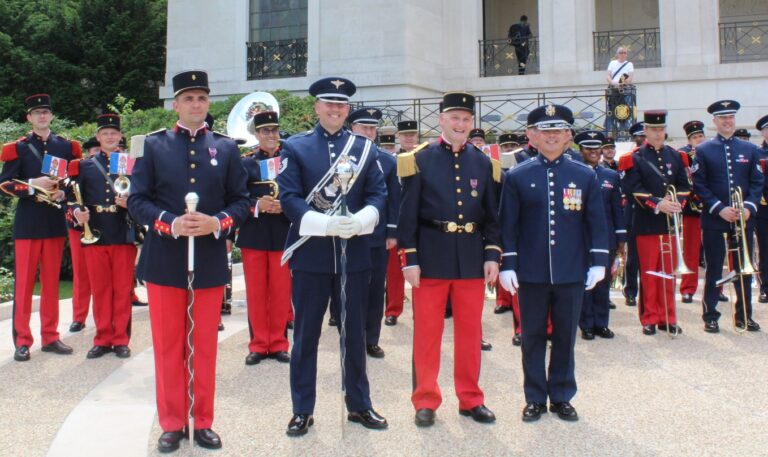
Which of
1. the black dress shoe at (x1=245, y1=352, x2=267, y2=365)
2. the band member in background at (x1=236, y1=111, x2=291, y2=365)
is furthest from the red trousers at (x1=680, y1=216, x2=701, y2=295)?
the black dress shoe at (x1=245, y1=352, x2=267, y2=365)

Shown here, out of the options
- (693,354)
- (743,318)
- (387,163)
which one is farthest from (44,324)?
(743,318)

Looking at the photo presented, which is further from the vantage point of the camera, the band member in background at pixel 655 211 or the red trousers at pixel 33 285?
the band member in background at pixel 655 211

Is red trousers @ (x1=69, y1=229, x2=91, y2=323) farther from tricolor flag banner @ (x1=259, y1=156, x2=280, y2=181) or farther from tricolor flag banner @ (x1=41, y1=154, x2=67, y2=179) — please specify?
tricolor flag banner @ (x1=259, y1=156, x2=280, y2=181)

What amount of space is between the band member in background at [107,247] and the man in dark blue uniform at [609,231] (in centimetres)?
509

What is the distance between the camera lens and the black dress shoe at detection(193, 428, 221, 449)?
491cm

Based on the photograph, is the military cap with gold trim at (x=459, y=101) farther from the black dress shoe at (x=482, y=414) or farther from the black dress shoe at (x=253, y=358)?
the black dress shoe at (x=253, y=358)

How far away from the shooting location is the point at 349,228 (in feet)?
15.9

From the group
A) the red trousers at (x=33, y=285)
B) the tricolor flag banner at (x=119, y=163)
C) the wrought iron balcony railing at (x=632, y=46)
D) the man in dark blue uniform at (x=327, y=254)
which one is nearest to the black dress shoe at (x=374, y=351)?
the man in dark blue uniform at (x=327, y=254)

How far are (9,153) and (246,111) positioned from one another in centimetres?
592

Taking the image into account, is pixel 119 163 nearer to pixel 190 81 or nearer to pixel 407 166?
pixel 190 81

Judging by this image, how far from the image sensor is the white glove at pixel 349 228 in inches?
191

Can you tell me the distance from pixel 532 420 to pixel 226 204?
281 centimetres

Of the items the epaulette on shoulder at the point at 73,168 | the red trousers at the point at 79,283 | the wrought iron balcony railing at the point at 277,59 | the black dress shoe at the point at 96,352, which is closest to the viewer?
the black dress shoe at the point at 96,352

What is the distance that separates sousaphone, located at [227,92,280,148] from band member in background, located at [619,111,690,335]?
6424 millimetres
